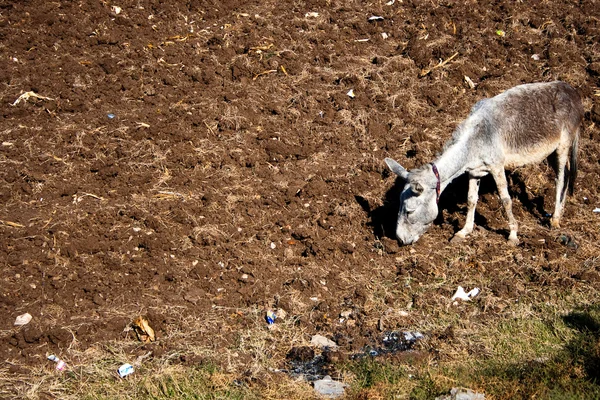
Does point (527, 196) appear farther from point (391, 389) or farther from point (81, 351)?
point (81, 351)

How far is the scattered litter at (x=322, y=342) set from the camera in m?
7.64

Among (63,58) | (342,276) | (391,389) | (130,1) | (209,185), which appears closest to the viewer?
(391,389)

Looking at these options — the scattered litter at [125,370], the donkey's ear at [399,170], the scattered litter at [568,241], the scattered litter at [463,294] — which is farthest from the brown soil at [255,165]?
the donkey's ear at [399,170]

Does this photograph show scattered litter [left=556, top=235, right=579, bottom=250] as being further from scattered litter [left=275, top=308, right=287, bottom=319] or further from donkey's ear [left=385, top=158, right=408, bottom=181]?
scattered litter [left=275, top=308, right=287, bottom=319]

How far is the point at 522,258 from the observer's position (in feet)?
28.8

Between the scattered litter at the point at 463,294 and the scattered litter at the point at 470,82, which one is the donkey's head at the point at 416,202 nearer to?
the scattered litter at the point at 463,294

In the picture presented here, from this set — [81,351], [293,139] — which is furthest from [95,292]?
[293,139]

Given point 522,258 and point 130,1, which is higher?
point 130,1

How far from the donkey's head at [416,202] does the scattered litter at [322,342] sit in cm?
166

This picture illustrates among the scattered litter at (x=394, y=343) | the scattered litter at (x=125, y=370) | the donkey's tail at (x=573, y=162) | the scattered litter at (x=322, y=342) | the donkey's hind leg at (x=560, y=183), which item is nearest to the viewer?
the scattered litter at (x=125, y=370)

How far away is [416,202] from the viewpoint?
8430 millimetres

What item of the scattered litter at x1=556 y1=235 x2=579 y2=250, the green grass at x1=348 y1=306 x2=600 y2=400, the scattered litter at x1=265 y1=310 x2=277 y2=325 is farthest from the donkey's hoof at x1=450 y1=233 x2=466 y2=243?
the scattered litter at x1=265 y1=310 x2=277 y2=325

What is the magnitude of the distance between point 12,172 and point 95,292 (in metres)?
2.61

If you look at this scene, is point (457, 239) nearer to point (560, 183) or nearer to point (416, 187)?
point (416, 187)
